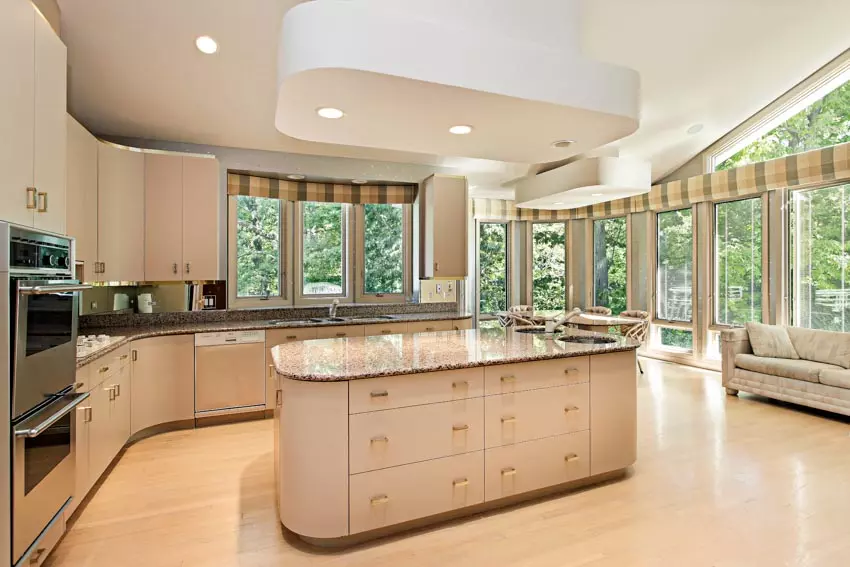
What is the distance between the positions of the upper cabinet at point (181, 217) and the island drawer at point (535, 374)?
2.98 meters

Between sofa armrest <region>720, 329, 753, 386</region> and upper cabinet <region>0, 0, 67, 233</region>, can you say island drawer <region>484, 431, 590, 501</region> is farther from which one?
sofa armrest <region>720, 329, 753, 386</region>

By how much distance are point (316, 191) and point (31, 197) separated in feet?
11.7

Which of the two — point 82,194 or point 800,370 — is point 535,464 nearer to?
point 800,370

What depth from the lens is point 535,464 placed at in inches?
108

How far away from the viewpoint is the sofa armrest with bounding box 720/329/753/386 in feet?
17.1

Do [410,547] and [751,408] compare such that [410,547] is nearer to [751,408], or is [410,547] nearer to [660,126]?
[751,408]

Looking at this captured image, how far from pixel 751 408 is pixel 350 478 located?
4.21 m

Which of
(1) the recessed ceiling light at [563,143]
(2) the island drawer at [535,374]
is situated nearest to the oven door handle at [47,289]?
(2) the island drawer at [535,374]

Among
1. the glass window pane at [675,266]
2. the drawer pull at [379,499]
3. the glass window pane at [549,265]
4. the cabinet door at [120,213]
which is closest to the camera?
the drawer pull at [379,499]

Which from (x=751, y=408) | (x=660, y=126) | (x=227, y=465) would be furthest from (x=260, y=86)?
(x=751, y=408)

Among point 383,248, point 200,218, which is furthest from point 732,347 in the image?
point 200,218

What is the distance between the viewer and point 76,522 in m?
2.56

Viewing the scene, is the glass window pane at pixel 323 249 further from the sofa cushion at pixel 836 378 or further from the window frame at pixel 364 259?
the sofa cushion at pixel 836 378

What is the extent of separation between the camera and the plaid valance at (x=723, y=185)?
5156mm
